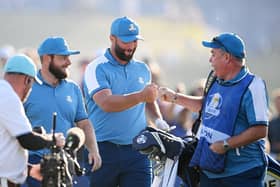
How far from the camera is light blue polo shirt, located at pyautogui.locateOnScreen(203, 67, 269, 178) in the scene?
809cm

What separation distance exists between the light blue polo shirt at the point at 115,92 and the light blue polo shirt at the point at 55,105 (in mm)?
227

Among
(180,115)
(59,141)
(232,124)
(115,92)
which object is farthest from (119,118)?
(180,115)

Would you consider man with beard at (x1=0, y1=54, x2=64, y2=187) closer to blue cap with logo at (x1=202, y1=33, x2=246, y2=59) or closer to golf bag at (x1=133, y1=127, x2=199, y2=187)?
golf bag at (x1=133, y1=127, x2=199, y2=187)

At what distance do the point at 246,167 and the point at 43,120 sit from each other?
1801mm

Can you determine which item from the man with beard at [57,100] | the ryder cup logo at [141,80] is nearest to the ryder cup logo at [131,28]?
the ryder cup logo at [141,80]

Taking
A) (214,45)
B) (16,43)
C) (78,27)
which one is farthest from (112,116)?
(78,27)

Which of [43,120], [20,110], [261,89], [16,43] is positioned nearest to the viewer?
[20,110]

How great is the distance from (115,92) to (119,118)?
0.79 feet

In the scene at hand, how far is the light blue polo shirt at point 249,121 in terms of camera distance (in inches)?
318

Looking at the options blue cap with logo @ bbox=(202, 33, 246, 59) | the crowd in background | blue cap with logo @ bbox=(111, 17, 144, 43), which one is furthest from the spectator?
blue cap with logo @ bbox=(202, 33, 246, 59)

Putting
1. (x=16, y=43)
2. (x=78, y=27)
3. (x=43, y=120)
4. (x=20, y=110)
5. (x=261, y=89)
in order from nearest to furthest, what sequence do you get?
(x=20, y=110)
(x=261, y=89)
(x=43, y=120)
(x=16, y=43)
(x=78, y=27)

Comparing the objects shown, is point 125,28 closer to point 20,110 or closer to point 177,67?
point 20,110

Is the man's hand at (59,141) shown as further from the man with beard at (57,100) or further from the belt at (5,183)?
the man with beard at (57,100)

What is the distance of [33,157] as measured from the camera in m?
8.64
